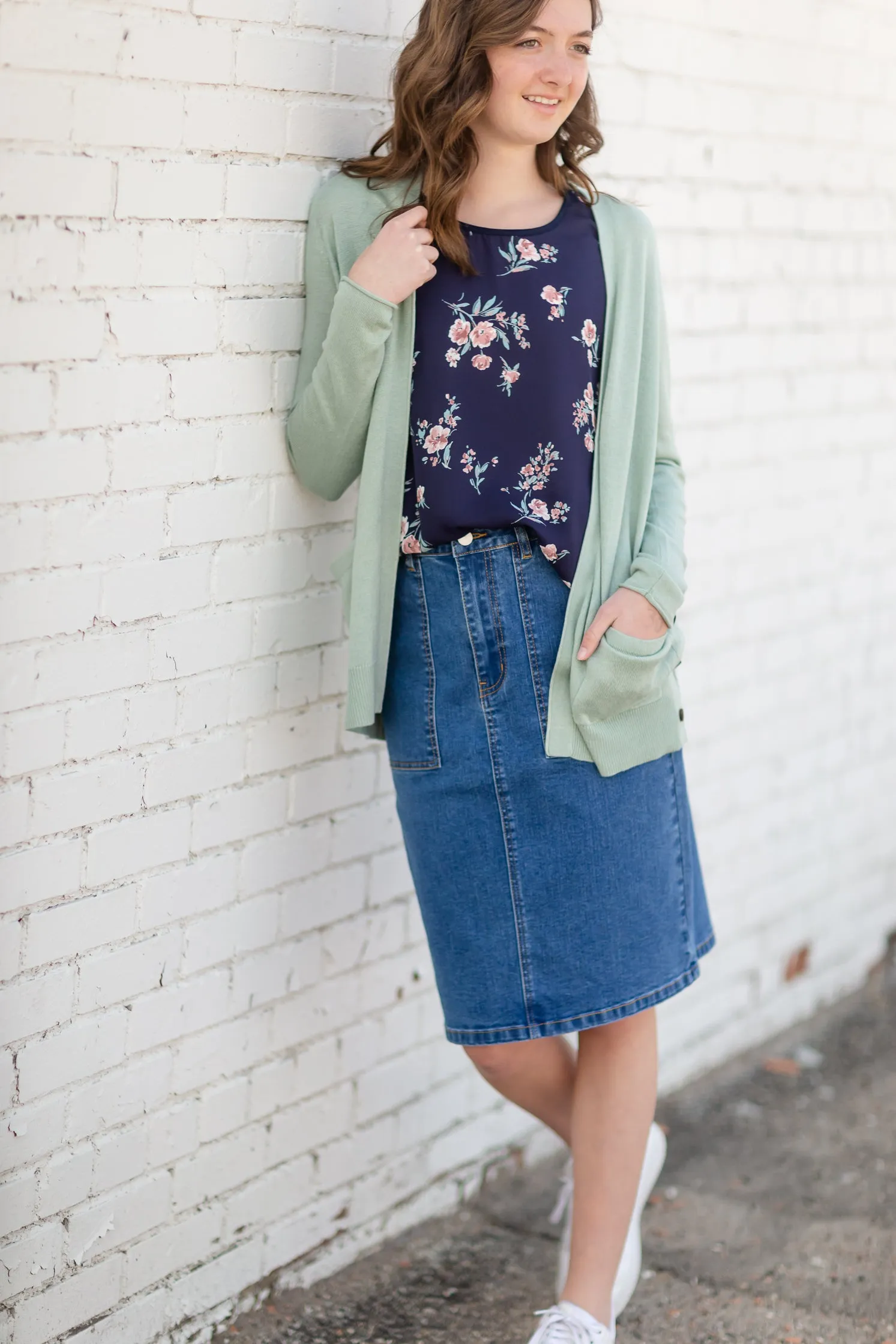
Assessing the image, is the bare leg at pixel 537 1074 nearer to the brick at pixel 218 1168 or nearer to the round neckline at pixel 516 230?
the brick at pixel 218 1168

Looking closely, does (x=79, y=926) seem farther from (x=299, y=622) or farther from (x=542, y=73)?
(x=542, y=73)

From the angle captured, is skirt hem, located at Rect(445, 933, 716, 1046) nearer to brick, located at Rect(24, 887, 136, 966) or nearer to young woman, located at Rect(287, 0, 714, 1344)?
young woman, located at Rect(287, 0, 714, 1344)

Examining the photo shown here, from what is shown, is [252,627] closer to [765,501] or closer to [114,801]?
[114,801]

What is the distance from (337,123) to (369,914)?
141 cm

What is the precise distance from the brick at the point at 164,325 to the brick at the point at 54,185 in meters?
0.14

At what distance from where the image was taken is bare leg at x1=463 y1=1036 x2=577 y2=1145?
2.63 m

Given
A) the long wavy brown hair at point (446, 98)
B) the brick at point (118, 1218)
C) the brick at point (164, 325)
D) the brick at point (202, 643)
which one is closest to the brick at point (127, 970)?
the brick at point (118, 1218)

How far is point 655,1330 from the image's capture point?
2.83 meters

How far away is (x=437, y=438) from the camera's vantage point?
2.34 meters

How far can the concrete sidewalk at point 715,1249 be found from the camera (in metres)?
2.80

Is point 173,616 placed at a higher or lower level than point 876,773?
higher

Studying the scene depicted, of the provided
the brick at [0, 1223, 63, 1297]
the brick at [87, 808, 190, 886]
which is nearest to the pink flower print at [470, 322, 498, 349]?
the brick at [87, 808, 190, 886]

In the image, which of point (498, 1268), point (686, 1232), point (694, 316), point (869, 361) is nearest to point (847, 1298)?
point (686, 1232)

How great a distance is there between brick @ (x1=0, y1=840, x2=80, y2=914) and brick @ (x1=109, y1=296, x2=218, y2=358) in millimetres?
724
